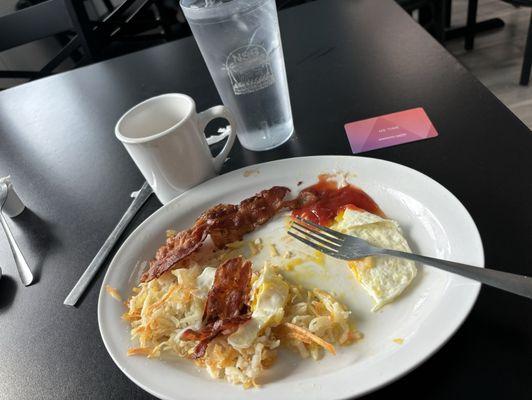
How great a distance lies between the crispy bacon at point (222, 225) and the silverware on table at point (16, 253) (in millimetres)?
290

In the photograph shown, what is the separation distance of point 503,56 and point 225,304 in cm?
240

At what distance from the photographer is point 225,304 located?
66 cm

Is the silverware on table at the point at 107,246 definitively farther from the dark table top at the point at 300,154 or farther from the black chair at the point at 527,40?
the black chair at the point at 527,40

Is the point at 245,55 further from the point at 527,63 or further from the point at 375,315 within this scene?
the point at 527,63

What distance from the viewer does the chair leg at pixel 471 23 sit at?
7.66 ft

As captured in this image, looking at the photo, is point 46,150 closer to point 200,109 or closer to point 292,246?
point 200,109

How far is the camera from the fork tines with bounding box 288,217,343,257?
71cm

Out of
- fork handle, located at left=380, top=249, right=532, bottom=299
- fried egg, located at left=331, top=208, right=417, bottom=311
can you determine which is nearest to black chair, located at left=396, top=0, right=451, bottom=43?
fried egg, located at left=331, top=208, right=417, bottom=311

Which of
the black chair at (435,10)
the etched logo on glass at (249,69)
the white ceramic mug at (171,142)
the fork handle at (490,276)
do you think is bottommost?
the black chair at (435,10)

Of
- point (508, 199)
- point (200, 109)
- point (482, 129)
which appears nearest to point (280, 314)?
point (508, 199)

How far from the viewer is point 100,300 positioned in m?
0.73

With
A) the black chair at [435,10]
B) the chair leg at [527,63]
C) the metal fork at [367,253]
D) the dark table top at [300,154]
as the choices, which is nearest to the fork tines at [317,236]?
the metal fork at [367,253]

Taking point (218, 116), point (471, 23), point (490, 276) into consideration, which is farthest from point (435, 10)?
point (490, 276)

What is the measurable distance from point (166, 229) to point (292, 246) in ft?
0.88
